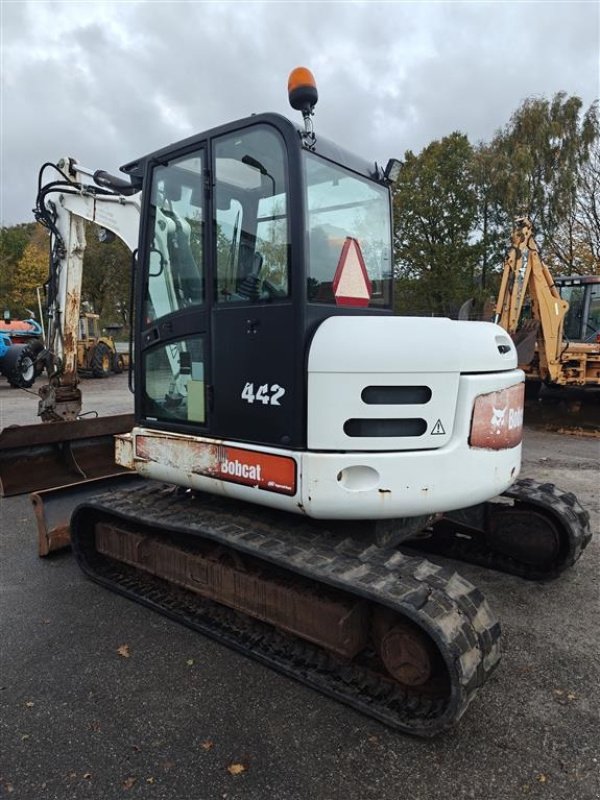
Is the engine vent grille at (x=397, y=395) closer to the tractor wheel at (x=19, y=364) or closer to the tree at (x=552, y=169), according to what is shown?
the tractor wheel at (x=19, y=364)

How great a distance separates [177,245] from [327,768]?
283 centimetres

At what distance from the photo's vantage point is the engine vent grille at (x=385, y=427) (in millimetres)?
2775

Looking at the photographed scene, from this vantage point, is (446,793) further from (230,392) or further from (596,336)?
(596,336)

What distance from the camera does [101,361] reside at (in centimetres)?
2122

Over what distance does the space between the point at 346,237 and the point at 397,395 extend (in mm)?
1005

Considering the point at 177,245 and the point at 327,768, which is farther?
the point at 177,245

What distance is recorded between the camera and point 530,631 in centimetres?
338

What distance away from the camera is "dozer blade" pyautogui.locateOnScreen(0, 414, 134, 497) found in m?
5.83

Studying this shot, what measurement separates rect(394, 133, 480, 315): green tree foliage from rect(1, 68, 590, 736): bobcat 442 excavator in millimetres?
21274

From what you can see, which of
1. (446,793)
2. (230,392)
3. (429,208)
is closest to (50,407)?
(230,392)

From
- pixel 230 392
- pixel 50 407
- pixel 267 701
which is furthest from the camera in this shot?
pixel 50 407

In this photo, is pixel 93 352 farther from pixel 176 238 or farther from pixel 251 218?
pixel 251 218

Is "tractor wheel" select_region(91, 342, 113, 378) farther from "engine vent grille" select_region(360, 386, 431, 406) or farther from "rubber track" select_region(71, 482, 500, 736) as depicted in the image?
"engine vent grille" select_region(360, 386, 431, 406)

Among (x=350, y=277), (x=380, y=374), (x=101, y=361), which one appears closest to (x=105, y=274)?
(x=101, y=361)
